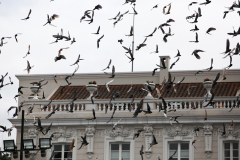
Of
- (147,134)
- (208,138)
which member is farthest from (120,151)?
(208,138)

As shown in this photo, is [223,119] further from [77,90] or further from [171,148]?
[77,90]

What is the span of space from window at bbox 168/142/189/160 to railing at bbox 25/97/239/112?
1.70 meters

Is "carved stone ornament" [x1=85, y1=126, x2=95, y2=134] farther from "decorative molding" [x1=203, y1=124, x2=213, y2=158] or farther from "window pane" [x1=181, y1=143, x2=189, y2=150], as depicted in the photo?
"decorative molding" [x1=203, y1=124, x2=213, y2=158]

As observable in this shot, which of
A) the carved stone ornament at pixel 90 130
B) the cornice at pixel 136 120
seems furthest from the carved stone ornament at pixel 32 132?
the carved stone ornament at pixel 90 130

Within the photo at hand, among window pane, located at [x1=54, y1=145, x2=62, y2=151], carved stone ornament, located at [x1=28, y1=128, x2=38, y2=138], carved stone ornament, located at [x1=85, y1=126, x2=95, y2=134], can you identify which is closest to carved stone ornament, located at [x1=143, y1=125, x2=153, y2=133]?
carved stone ornament, located at [x1=85, y1=126, x2=95, y2=134]

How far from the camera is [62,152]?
93.9 feet

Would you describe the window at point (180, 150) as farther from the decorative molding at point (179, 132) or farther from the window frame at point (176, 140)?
the decorative molding at point (179, 132)

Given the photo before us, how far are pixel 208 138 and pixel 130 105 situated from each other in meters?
4.02

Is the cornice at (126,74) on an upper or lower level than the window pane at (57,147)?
upper

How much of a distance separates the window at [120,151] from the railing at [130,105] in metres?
1.75

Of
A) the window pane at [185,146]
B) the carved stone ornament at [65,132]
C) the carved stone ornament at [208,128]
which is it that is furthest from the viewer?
the carved stone ornament at [65,132]

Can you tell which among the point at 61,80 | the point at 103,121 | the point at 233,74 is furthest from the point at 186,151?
the point at 61,80

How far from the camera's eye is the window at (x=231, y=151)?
26.8 meters

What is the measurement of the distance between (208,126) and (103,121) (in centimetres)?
496
